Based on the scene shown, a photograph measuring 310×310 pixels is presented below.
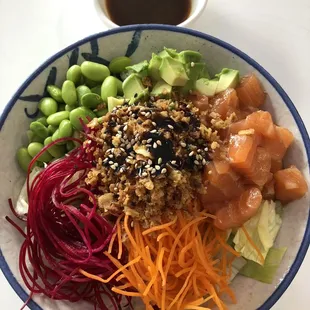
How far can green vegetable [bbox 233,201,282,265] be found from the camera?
5.42ft

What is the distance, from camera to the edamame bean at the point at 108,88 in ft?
5.80

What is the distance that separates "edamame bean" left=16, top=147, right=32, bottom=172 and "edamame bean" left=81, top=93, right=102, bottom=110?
29 cm

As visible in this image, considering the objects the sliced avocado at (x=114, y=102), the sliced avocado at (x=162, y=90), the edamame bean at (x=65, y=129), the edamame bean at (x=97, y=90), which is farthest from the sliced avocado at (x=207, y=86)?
the edamame bean at (x=65, y=129)

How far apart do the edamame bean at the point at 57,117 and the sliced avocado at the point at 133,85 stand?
26 cm

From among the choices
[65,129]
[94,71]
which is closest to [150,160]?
[65,129]

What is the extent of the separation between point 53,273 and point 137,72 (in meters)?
0.80

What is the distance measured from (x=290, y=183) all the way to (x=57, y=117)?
35.4 inches

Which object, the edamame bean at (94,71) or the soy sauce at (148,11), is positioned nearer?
the edamame bean at (94,71)

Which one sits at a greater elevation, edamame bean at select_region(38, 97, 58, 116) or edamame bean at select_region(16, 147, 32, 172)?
edamame bean at select_region(38, 97, 58, 116)

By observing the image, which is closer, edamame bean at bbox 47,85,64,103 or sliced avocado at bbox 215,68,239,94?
sliced avocado at bbox 215,68,239,94

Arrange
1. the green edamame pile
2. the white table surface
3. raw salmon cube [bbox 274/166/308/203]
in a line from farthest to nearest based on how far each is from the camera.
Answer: the white table surface → the green edamame pile → raw salmon cube [bbox 274/166/308/203]

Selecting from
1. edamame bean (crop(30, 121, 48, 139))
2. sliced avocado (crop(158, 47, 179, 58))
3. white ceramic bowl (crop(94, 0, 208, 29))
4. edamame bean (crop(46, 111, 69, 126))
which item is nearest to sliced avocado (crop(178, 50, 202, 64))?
sliced avocado (crop(158, 47, 179, 58))

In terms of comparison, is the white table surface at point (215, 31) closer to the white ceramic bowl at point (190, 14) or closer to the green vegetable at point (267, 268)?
the white ceramic bowl at point (190, 14)

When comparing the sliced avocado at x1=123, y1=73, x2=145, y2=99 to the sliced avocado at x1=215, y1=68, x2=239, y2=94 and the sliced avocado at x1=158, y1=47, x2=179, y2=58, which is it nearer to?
the sliced avocado at x1=158, y1=47, x2=179, y2=58
